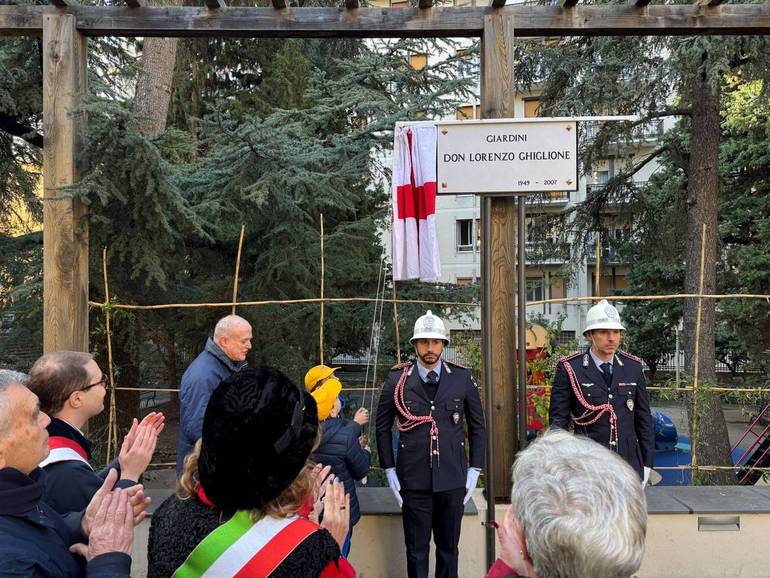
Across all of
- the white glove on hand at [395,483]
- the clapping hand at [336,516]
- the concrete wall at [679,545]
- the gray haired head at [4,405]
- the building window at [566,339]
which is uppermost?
the gray haired head at [4,405]

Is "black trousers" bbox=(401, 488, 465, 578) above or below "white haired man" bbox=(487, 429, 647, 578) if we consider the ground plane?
below

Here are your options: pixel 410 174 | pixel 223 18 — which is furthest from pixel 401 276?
pixel 223 18

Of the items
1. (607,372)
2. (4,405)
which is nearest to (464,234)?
(607,372)

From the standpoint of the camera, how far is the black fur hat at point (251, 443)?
4.95 feet

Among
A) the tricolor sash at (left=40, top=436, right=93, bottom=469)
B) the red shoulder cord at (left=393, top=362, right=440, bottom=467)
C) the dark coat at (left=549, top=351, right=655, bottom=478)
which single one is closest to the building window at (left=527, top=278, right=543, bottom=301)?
the dark coat at (left=549, top=351, right=655, bottom=478)

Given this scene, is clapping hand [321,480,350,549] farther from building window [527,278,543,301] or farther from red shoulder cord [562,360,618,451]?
building window [527,278,543,301]

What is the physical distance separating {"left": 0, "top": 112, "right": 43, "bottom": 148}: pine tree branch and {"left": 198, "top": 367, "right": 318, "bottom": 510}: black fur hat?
736 cm

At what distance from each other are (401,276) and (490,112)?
51.0 inches

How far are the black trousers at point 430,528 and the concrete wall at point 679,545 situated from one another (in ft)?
0.82

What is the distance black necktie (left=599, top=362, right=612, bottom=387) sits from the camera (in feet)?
13.7

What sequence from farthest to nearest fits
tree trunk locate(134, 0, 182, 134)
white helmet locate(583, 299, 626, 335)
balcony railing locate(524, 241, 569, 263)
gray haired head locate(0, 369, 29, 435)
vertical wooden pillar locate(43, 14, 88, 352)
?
balcony railing locate(524, 241, 569, 263) → tree trunk locate(134, 0, 182, 134) → vertical wooden pillar locate(43, 14, 88, 352) → white helmet locate(583, 299, 626, 335) → gray haired head locate(0, 369, 29, 435)

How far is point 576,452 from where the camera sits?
1.51 m

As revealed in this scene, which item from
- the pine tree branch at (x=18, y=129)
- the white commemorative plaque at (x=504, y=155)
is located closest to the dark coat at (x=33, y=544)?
the white commemorative plaque at (x=504, y=155)

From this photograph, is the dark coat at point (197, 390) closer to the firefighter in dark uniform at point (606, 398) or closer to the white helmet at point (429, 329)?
the white helmet at point (429, 329)
